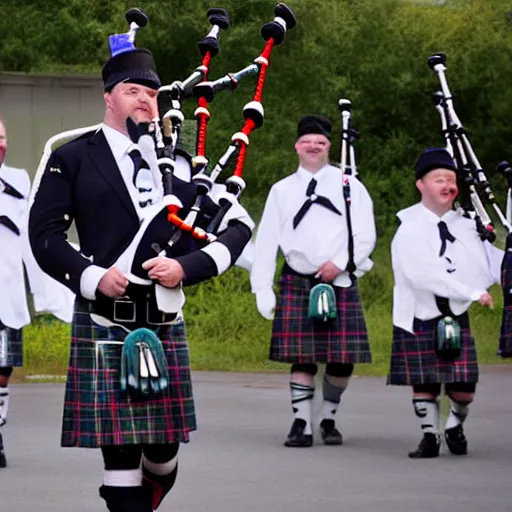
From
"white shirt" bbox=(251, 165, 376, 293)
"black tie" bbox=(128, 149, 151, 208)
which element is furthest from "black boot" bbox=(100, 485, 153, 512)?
"white shirt" bbox=(251, 165, 376, 293)

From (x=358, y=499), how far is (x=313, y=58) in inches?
642

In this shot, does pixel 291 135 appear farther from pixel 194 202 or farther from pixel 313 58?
pixel 194 202

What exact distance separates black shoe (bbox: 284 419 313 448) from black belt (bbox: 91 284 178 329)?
14.4 ft

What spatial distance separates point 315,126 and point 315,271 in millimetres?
865

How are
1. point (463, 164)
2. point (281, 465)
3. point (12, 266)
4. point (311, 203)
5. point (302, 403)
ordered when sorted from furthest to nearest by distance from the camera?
point (463, 164) < point (311, 203) < point (302, 403) < point (281, 465) < point (12, 266)

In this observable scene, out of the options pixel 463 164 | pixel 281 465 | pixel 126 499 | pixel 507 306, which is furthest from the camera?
pixel 507 306

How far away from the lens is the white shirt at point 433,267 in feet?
32.8

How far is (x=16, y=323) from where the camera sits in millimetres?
9438

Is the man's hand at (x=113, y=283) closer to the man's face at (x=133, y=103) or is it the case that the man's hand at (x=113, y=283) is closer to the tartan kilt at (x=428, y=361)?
the man's face at (x=133, y=103)

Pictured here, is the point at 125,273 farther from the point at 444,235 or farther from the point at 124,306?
the point at 444,235

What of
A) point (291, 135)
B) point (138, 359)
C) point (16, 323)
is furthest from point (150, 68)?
point (291, 135)

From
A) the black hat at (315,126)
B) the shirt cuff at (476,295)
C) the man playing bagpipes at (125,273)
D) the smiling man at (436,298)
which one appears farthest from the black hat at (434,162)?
the man playing bagpipes at (125,273)

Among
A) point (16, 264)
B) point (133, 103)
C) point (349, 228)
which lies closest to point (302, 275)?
point (349, 228)

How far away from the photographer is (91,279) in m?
6.10
